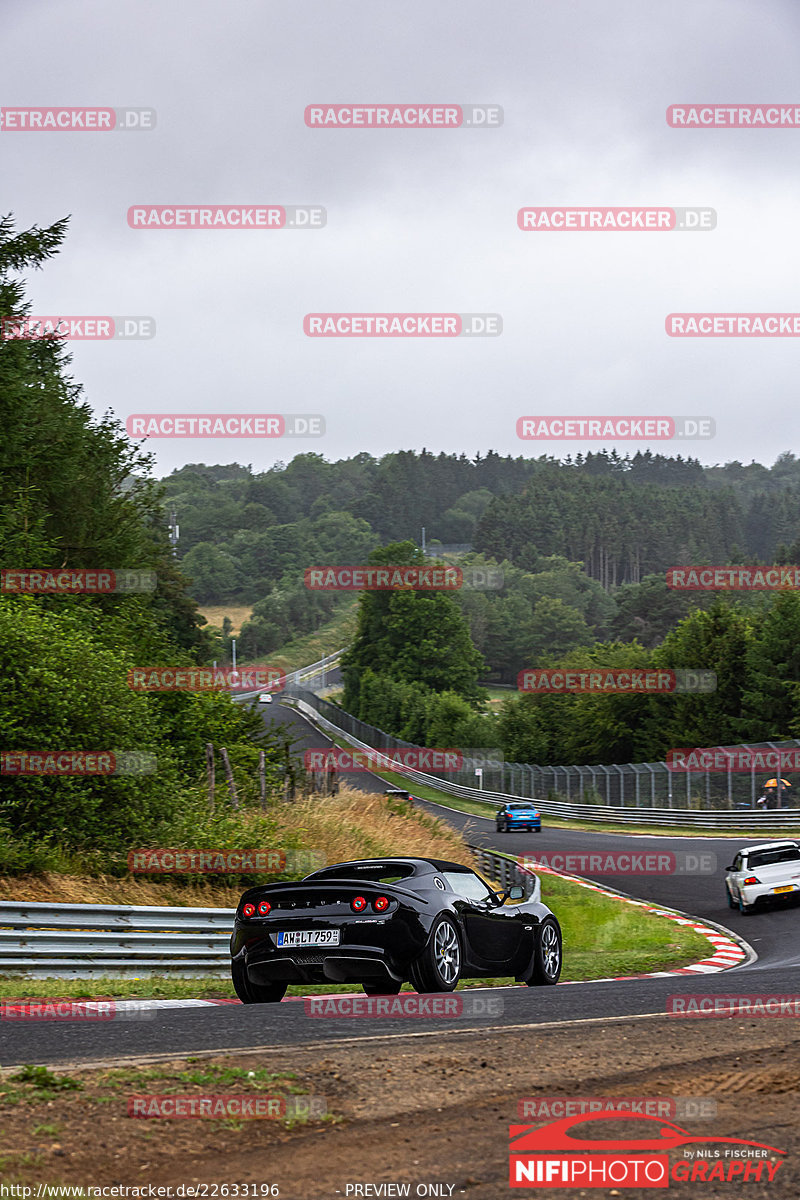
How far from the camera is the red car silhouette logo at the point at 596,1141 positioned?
15.3 feet

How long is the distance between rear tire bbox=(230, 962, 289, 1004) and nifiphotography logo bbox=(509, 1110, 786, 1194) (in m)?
5.49

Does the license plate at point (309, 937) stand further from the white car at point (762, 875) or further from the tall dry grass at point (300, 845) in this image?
the white car at point (762, 875)

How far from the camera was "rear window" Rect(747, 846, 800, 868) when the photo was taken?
2234 centimetres

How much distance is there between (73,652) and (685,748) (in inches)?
2166

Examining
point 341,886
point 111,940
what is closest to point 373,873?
point 341,886

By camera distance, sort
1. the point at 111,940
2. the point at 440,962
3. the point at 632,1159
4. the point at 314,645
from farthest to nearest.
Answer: the point at 314,645 < the point at 111,940 < the point at 440,962 < the point at 632,1159

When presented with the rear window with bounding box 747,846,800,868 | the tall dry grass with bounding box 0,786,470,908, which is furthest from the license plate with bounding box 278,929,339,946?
the rear window with bounding box 747,846,800,868

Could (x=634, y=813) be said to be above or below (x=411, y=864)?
below

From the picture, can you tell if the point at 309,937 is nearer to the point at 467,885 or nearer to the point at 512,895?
the point at 467,885

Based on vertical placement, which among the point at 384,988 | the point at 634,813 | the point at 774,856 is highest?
the point at 384,988

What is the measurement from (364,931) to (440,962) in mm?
797

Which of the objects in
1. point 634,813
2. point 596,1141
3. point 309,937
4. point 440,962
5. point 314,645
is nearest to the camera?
point 596,1141

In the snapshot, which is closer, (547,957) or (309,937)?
(309,937)

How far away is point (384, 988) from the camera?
387 inches
